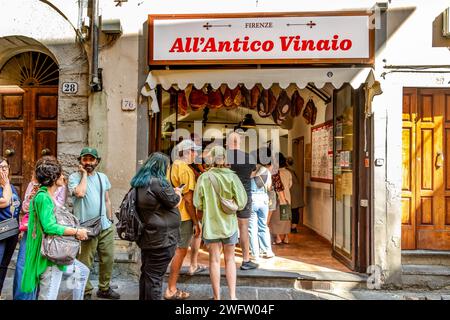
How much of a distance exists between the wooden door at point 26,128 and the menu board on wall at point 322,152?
15.7 ft

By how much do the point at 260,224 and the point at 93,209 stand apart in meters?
2.91

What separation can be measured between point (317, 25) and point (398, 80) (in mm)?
1335

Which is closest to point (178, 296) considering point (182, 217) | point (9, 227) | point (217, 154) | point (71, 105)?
point (182, 217)

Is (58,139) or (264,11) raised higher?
(264,11)

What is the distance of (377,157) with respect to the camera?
5148 millimetres

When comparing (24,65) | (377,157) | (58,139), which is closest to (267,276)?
(377,157)

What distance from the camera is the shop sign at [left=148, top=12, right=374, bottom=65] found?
5.11m

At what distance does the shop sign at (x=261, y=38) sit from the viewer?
5.11 metres

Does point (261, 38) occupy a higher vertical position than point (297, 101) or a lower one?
higher

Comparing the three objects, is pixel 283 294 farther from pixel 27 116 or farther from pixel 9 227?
pixel 27 116

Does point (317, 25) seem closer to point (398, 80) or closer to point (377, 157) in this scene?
point (398, 80)

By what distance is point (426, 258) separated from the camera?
210 inches

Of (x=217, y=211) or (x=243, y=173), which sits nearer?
(x=217, y=211)
